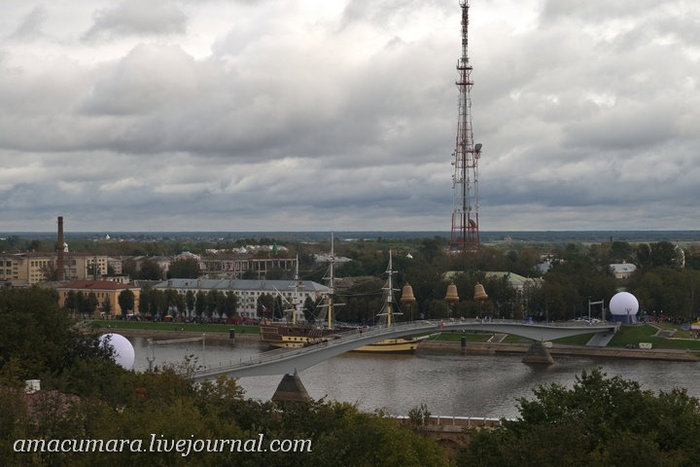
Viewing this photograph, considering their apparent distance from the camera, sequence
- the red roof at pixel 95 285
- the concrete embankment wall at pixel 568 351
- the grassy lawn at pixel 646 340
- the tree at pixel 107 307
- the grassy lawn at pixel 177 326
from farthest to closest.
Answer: the red roof at pixel 95 285 < the tree at pixel 107 307 < the grassy lawn at pixel 177 326 < the grassy lawn at pixel 646 340 < the concrete embankment wall at pixel 568 351

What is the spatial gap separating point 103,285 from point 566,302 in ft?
126

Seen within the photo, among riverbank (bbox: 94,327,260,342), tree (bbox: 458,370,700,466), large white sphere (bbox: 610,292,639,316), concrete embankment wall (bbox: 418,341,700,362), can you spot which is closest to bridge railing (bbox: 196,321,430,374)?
concrete embankment wall (bbox: 418,341,700,362)

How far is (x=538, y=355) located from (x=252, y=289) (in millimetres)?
34000

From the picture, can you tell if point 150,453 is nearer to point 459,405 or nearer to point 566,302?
point 459,405

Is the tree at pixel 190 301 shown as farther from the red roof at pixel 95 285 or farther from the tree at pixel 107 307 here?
the red roof at pixel 95 285

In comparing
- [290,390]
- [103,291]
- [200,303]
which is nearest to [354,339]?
[290,390]

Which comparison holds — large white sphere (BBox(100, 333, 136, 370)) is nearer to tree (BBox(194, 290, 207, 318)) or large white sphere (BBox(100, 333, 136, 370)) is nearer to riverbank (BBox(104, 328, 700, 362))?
riverbank (BBox(104, 328, 700, 362))

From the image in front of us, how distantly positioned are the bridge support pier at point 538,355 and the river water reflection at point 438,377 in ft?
2.21

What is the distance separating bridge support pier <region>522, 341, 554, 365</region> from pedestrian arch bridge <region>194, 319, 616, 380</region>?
1.14 metres

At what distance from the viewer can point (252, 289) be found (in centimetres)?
8050

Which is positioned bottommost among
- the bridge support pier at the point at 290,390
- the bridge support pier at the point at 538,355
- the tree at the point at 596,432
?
the bridge support pier at the point at 538,355

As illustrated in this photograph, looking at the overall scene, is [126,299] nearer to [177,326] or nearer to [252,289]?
[252,289]

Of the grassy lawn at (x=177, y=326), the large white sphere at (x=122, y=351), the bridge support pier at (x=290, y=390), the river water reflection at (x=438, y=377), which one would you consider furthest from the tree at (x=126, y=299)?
the bridge support pier at (x=290, y=390)

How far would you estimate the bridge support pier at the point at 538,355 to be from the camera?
2014 inches
